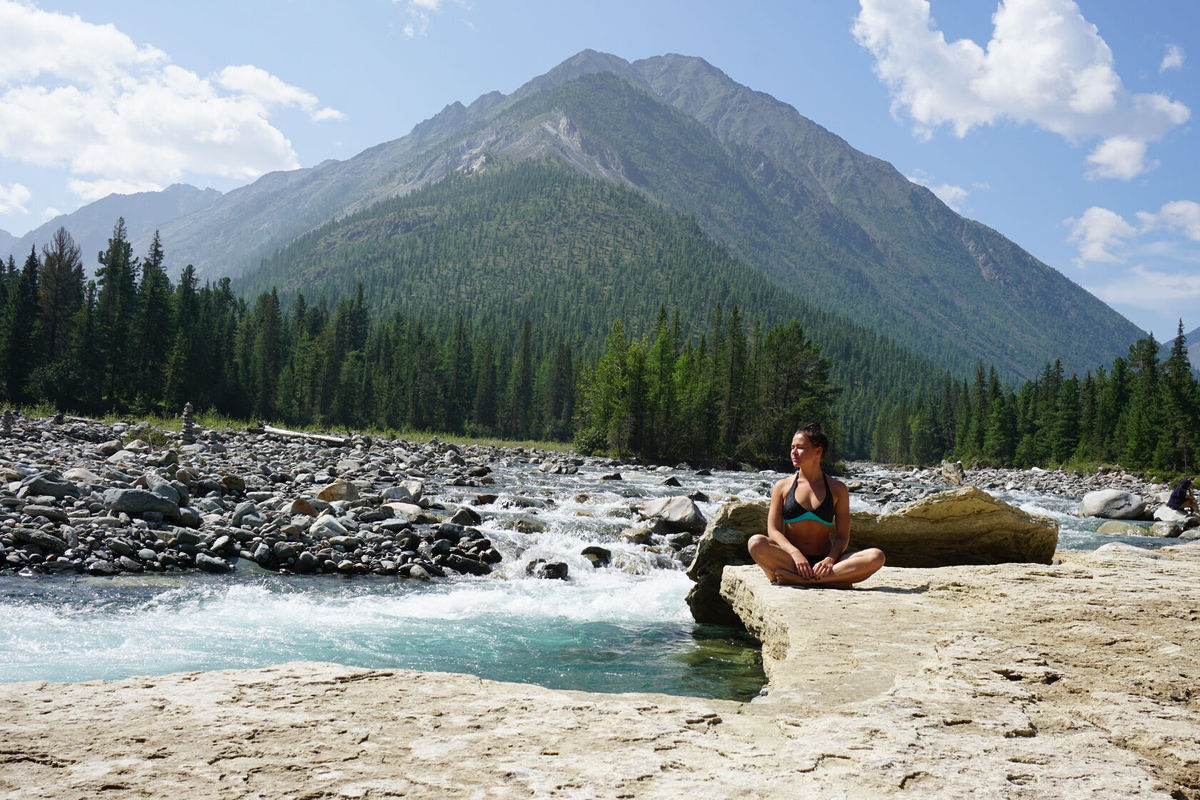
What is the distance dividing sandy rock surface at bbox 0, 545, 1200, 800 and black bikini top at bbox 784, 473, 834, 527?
1.93 meters

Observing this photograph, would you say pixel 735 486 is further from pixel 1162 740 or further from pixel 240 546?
pixel 1162 740

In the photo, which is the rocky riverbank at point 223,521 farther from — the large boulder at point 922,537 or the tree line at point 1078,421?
the tree line at point 1078,421

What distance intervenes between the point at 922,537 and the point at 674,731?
7647mm

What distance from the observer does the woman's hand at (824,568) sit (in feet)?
21.5

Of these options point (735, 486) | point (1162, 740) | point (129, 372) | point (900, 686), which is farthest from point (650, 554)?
point (129, 372)

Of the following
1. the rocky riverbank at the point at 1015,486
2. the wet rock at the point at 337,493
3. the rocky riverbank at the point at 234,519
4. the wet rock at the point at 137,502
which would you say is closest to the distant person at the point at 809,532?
the rocky riverbank at the point at 234,519

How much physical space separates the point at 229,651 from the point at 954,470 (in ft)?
212

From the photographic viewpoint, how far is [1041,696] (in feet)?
12.1

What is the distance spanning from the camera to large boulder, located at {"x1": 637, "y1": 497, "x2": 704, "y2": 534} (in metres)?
16.0

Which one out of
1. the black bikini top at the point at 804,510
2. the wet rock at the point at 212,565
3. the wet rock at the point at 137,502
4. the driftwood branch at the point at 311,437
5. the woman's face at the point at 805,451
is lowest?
the wet rock at the point at 212,565

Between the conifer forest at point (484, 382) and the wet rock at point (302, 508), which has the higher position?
the conifer forest at point (484, 382)

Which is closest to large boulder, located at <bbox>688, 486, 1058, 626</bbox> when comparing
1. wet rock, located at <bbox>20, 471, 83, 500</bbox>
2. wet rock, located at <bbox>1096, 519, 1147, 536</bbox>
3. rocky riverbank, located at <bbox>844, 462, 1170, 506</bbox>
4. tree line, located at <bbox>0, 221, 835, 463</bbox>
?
wet rock, located at <bbox>20, 471, 83, 500</bbox>

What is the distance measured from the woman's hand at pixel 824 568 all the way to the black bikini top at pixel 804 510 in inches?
15.5

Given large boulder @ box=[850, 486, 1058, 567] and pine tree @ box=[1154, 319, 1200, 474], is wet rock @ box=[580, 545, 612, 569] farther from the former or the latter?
pine tree @ box=[1154, 319, 1200, 474]
